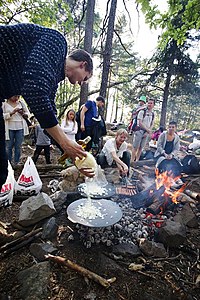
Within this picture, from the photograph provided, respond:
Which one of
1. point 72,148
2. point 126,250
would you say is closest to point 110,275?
point 126,250

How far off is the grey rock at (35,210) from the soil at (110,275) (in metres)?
0.25

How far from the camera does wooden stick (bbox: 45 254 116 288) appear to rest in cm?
215

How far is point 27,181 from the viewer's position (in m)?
3.69

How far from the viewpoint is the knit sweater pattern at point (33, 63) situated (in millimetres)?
1240

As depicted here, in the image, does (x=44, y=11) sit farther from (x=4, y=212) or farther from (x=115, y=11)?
(x=4, y=212)

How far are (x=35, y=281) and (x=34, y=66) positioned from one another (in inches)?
81.7

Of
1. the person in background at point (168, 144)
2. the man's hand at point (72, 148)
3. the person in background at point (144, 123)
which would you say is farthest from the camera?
the person in background at point (144, 123)

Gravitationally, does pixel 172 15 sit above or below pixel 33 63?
above

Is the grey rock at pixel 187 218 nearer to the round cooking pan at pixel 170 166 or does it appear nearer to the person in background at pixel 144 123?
the round cooking pan at pixel 170 166

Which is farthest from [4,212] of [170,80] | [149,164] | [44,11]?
[170,80]

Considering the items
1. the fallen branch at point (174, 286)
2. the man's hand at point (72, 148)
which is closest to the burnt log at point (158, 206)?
the fallen branch at point (174, 286)

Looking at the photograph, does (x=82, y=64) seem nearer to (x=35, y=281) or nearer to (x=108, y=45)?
(x=35, y=281)

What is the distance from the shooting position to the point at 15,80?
54.4 inches

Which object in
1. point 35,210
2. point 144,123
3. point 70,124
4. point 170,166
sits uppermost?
point 144,123
